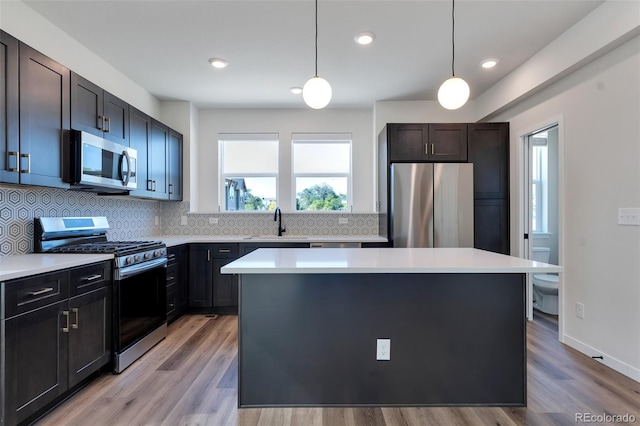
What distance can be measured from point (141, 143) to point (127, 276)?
1.58 metres

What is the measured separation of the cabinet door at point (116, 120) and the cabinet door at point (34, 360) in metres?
1.59

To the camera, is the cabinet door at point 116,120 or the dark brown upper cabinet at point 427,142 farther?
the dark brown upper cabinet at point 427,142

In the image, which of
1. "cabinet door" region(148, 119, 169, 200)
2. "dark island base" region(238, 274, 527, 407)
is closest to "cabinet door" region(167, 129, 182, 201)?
"cabinet door" region(148, 119, 169, 200)

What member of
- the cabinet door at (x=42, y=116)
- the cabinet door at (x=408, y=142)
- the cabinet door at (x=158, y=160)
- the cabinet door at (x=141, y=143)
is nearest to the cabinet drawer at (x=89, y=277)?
the cabinet door at (x=42, y=116)

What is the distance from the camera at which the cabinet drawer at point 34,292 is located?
1.63 meters

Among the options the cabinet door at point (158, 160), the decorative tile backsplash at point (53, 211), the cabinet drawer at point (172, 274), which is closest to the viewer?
the decorative tile backsplash at point (53, 211)

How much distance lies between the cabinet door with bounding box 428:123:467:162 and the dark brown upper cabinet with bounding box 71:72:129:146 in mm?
3291

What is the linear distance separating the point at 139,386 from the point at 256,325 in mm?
1043

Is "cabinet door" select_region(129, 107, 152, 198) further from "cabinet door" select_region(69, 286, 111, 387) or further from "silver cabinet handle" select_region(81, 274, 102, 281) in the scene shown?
"cabinet door" select_region(69, 286, 111, 387)

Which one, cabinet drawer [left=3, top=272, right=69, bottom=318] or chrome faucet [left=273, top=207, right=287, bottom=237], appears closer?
cabinet drawer [left=3, top=272, right=69, bottom=318]

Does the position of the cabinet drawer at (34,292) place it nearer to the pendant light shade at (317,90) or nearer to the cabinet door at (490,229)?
the pendant light shade at (317,90)

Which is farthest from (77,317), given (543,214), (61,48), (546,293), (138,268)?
(543,214)

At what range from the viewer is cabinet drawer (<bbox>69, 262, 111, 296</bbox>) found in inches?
80.6

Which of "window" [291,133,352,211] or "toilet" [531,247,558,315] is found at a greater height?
"window" [291,133,352,211]
